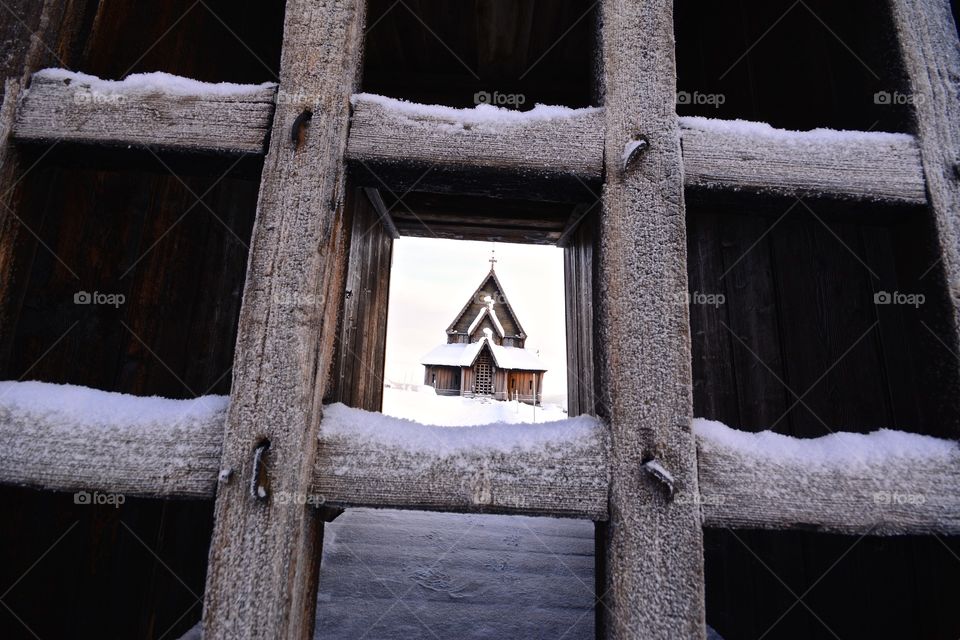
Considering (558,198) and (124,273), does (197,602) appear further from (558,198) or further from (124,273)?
(558,198)

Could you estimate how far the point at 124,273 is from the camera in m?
1.47

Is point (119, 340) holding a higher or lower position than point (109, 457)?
higher

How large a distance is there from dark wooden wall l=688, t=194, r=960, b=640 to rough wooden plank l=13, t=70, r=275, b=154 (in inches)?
42.4

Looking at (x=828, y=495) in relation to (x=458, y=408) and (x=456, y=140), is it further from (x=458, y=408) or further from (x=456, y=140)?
(x=458, y=408)

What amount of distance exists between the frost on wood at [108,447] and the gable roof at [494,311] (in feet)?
57.3

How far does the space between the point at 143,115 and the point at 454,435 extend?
1036mm

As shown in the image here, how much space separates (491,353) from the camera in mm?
18203

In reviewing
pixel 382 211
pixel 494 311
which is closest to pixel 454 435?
pixel 382 211

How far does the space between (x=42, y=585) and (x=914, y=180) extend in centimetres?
267

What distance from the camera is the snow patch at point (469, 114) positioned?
38.1 inches

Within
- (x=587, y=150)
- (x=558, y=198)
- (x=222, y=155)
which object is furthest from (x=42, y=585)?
(x=587, y=150)

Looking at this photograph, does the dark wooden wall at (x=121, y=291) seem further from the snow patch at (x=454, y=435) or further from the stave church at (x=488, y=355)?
the stave church at (x=488, y=355)

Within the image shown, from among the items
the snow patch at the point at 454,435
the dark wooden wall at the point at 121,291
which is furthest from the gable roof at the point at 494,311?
the snow patch at the point at 454,435

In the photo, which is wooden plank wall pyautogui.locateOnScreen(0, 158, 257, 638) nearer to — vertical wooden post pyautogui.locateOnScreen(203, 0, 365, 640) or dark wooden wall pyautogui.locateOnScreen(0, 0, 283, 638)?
dark wooden wall pyautogui.locateOnScreen(0, 0, 283, 638)
